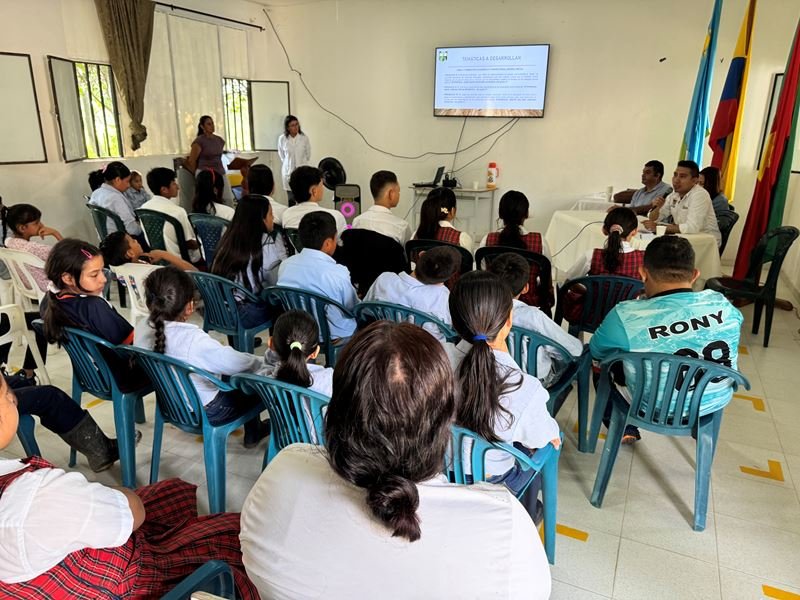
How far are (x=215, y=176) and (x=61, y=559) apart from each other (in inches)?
144

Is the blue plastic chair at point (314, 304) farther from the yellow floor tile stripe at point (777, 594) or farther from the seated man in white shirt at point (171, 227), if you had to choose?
the yellow floor tile stripe at point (777, 594)

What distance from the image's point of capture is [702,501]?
185cm

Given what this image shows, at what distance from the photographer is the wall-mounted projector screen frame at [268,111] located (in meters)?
7.40

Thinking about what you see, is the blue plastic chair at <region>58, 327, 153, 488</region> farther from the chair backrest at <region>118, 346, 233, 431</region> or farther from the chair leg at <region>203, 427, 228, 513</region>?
the chair leg at <region>203, 427, 228, 513</region>

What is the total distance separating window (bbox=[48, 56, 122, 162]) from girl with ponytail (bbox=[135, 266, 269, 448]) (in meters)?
4.24

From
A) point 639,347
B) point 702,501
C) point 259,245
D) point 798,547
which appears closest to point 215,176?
point 259,245

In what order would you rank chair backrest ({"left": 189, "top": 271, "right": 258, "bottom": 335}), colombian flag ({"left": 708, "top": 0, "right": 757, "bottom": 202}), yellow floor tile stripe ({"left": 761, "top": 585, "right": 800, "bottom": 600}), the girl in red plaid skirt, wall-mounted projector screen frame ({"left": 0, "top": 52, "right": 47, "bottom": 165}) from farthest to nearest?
wall-mounted projector screen frame ({"left": 0, "top": 52, "right": 47, "bottom": 165}) < colombian flag ({"left": 708, "top": 0, "right": 757, "bottom": 202}) < chair backrest ({"left": 189, "top": 271, "right": 258, "bottom": 335}) < yellow floor tile stripe ({"left": 761, "top": 585, "right": 800, "bottom": 600}) < the girl in red plaid skirt

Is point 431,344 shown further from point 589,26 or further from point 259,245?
point 589,26

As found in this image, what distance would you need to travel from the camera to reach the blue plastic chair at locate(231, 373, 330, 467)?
148 cm

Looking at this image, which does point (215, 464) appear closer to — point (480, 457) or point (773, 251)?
point (480, 457)

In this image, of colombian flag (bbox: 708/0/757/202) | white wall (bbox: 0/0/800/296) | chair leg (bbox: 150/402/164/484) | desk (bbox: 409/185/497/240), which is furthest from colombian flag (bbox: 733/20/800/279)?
chair leg (bbox: 150/402/164/484)

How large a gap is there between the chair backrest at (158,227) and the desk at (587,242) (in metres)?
2.87

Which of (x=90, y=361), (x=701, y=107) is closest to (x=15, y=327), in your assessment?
(x=90, y=361)

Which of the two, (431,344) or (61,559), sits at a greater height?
(431,344)
